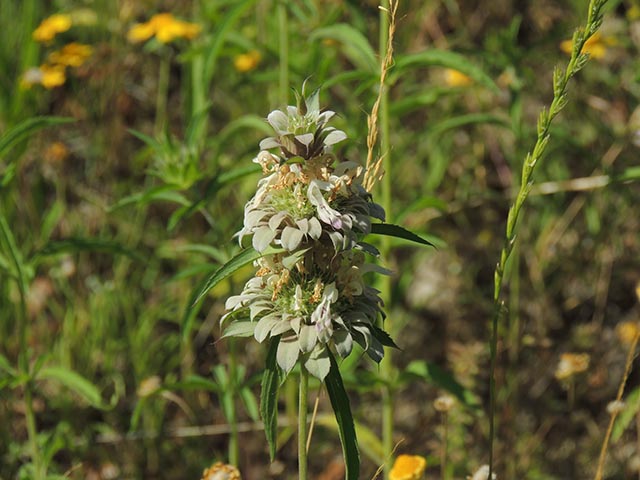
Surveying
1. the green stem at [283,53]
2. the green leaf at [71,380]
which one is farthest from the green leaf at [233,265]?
the green stem at [283,53]

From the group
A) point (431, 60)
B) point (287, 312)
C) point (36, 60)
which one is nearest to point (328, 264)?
point (287, 312)

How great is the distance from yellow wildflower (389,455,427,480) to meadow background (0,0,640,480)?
313 millimetres

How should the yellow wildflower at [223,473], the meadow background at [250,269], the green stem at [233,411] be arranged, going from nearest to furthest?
the yellow wildflower at [223,473] → the green stem at [233,411] → the meadow background at [250,269]

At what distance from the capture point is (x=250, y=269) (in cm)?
312

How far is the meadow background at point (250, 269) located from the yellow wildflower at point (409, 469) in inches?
12.3

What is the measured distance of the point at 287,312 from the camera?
1454 millimetres

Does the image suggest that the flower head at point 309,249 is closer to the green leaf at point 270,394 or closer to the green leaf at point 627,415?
the green leaf at point 270,394

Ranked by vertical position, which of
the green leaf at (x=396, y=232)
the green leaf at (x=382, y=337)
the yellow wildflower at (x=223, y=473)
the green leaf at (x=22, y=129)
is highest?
the green leaf at (x=22, y=129)

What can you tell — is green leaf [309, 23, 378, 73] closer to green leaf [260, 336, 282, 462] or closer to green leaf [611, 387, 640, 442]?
green leaf [260, 336, 282, 462]

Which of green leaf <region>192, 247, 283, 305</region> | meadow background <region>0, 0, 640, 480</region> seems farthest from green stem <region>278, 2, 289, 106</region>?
Result: green leaf <region>192, 247, 283, 305</region>

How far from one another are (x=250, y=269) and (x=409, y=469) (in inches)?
53.8

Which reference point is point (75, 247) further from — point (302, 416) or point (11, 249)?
point (302, 416)

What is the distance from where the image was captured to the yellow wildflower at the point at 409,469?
6.22ft

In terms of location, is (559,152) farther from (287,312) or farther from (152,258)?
(287,312)
